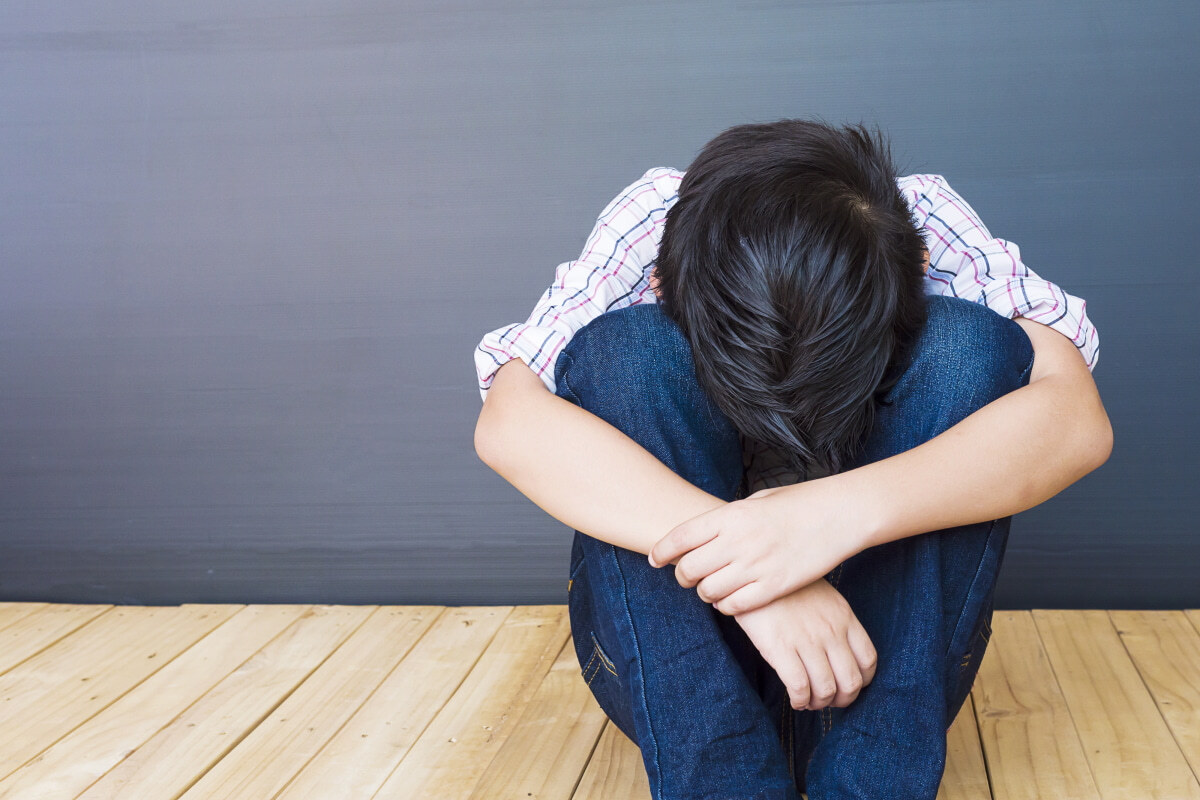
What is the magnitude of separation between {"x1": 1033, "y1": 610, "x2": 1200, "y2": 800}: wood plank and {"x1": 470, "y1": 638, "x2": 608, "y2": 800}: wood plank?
22.9 inches

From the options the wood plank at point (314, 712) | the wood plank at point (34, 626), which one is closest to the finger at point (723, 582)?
the wood plank at point (314, 712)

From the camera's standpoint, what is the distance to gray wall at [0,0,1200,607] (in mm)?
1560

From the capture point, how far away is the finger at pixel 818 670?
80 cm

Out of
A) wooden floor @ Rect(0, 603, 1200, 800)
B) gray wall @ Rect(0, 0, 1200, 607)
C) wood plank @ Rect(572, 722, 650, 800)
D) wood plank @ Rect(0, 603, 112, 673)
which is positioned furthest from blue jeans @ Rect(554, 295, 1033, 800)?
wood plank @ Rect(0, 603, 112, 673)

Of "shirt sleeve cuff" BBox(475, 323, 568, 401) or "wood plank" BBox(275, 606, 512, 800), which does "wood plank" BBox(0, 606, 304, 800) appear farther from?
"shirt sleeve cuff" BBox(475, 323, 568, 401)

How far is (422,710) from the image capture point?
4.19 feet

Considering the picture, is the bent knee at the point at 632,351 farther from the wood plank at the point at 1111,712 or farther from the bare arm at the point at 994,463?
the wood plank at the point at 1111,712

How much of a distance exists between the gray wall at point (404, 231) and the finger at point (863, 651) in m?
0.95

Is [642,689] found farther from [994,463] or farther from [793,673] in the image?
[994,463]

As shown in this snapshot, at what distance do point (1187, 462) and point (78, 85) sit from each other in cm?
205

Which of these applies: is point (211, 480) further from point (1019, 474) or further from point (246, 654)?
point (1019, 474)

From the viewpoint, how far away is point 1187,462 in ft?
5.25

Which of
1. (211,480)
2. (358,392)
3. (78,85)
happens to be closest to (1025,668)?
(358,392)

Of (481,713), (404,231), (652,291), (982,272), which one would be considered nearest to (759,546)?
(652,291)
